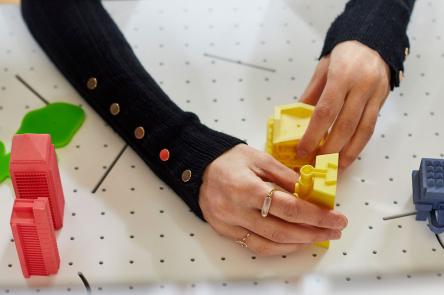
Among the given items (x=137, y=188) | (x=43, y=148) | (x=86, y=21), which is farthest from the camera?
(x=86, y=21)

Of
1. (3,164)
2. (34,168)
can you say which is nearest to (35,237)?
(34,168)

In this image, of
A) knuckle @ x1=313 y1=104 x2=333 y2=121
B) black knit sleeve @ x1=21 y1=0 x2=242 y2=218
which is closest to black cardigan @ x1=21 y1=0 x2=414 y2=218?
black knit sleeve @ x1=21 y1=0 x2=242 y2=218

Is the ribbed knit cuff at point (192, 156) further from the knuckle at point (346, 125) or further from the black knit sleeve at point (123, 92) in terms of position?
the knuckle at point (346, 125)

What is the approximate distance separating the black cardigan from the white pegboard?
3 cm

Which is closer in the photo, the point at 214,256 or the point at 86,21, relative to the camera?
the point at 214,256

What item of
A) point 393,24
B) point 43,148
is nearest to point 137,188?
point 43,148

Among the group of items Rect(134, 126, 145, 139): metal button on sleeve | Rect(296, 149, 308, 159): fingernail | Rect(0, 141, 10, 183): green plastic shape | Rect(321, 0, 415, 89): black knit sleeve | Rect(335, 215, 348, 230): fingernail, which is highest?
Rect(321, 0, 415, 89): black knit sleeve

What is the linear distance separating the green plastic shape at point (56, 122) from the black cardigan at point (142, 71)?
0.10 feet

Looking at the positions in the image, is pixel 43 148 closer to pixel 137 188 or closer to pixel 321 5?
pixel 137 188

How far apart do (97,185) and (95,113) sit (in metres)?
0.13

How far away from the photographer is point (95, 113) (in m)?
1.04

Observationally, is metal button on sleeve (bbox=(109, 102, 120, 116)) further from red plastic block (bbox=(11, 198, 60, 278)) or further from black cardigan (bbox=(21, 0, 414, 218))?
red plastic block (bbox=(11, 198, 60, 278))

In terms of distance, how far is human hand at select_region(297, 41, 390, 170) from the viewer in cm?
91

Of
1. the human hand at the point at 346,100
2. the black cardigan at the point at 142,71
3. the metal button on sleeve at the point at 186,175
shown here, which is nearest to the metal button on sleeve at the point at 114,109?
the black cardigan at the point at 142,71
